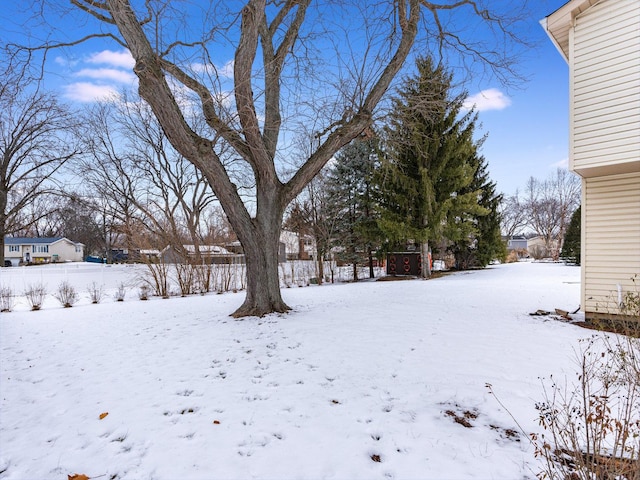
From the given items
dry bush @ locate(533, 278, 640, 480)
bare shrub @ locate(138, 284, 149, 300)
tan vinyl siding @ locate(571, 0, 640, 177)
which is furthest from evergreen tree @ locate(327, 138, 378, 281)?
dry bush @ locate(533, 278, 640, 480)

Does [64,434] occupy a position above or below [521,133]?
below

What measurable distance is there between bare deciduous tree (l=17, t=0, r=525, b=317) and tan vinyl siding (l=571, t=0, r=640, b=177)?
50.9 inches

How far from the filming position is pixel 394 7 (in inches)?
267

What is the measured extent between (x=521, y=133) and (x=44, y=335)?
14964 millimetres

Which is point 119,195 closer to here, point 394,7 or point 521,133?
point 394,7

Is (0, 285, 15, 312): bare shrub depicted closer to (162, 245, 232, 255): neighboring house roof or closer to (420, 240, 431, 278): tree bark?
(162, 245, 232, 255): neighboring house roof

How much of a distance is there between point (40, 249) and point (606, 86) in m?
54.3

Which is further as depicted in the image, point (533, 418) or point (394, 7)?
point (394, 7)

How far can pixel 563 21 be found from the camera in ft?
19.5

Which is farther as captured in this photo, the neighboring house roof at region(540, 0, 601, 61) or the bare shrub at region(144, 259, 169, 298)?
the bare shrub at region(144, 259, 169, 298)

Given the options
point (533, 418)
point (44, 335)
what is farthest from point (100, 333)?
point (533, 418)

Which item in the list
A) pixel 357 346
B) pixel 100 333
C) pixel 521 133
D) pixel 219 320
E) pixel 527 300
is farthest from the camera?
pixel 521 133

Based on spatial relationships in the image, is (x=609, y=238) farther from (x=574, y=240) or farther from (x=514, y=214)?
(x=514, y=214)

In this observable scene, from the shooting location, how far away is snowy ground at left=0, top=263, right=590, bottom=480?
2.21 meters
